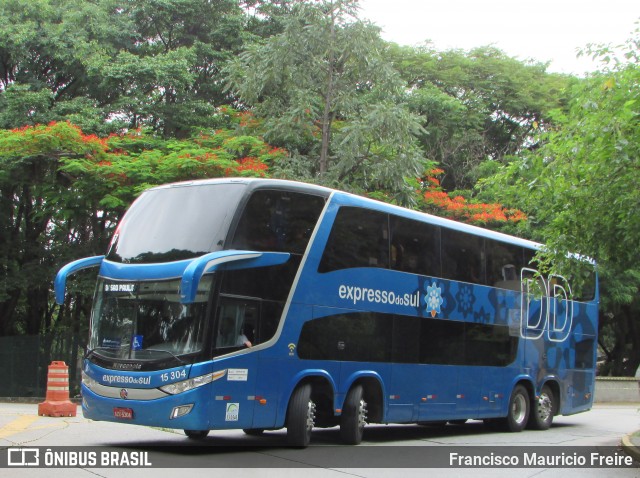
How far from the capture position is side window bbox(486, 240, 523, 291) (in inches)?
656

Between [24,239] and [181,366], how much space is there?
818 inches

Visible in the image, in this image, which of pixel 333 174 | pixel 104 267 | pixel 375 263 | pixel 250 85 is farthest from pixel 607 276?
pixel 104 267

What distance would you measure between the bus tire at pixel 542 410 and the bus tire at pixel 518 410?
0.19 metres

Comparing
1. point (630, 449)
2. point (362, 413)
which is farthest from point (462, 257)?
point (630, 449)

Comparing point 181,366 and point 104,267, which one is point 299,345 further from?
point 104,267

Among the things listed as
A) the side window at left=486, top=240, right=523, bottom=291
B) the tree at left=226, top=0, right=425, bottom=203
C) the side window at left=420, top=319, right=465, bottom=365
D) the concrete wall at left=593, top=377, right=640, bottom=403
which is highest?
the tree at left=226, top=0, right=425, bottom=203

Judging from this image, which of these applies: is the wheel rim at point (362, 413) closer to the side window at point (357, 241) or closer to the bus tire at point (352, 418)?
the bus tire at point (352, 418)

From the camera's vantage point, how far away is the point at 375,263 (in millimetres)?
13758

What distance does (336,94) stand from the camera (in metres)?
23.2

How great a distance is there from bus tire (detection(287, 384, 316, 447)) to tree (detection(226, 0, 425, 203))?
10428mm

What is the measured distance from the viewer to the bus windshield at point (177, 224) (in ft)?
37.3

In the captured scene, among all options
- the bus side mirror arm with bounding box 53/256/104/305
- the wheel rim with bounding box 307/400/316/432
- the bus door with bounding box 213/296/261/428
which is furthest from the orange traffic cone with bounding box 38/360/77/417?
the bus door with bounding box 213/296/261/428

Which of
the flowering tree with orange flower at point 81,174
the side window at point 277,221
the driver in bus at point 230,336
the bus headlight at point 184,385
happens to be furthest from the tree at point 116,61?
the bus headlight at point 184,385

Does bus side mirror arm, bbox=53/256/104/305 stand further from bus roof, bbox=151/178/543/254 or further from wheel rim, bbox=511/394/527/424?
wheel rim, bbox=511/394/527/424
